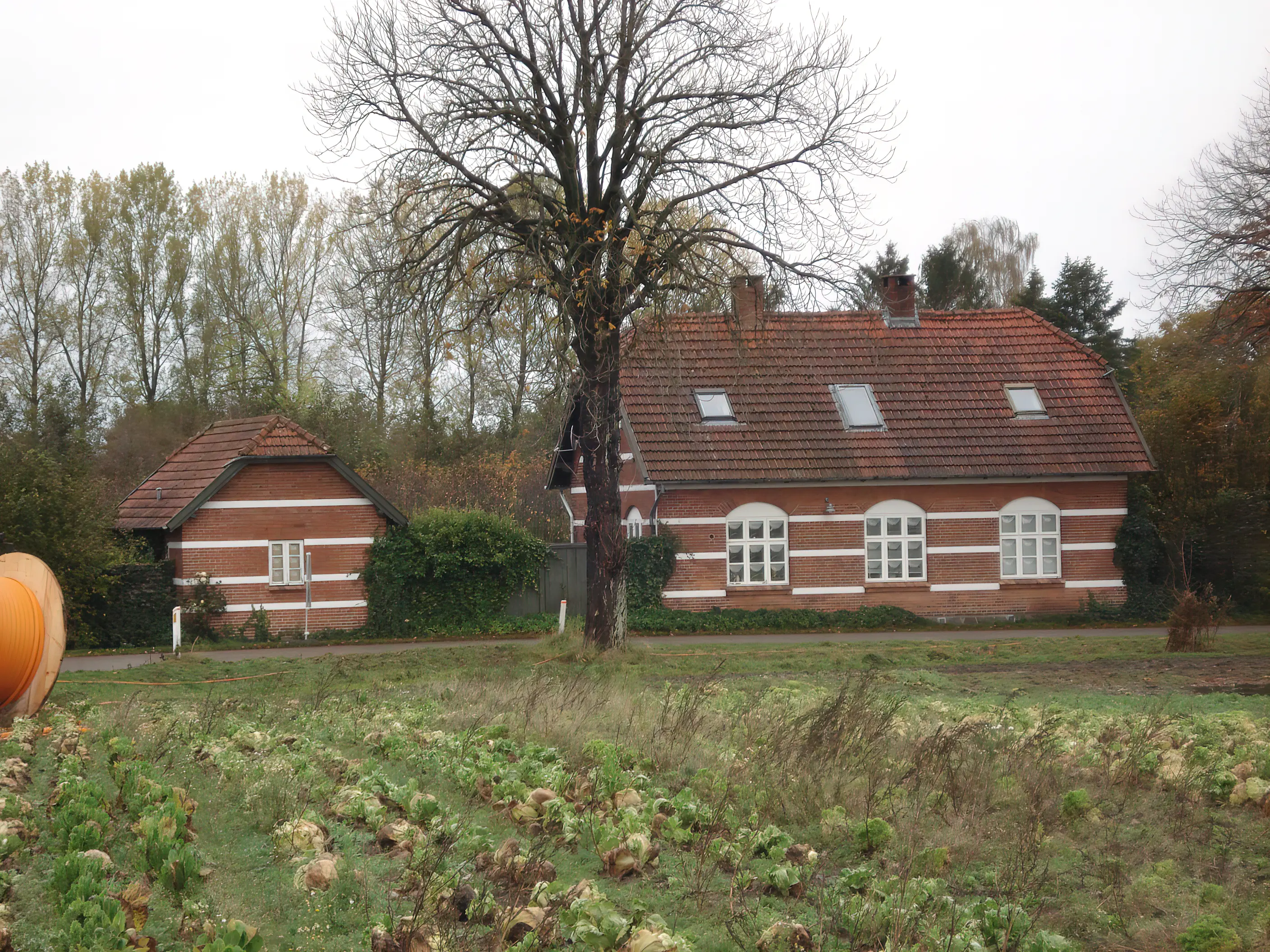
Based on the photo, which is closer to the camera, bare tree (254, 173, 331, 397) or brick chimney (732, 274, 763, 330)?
brick chimney (732, 274, 763, 330)

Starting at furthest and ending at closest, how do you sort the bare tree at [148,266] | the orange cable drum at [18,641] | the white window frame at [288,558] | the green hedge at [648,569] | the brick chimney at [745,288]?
the bare tree at [148,266] → the green hedge at [648,569] → the white window frame at [288,558] → the brick chimney at [745,288] → the orange cable drum at [18,641]

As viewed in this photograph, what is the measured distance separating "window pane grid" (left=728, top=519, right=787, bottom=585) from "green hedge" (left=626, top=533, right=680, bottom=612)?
163 cm

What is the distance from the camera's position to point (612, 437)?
779 inches

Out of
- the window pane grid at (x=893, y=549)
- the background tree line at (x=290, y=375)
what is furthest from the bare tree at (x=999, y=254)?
the window pane grid at (x=893, y=549)

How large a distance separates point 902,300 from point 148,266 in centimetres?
2998

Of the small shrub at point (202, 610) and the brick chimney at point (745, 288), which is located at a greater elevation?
the brick chimney at point (745, 288)

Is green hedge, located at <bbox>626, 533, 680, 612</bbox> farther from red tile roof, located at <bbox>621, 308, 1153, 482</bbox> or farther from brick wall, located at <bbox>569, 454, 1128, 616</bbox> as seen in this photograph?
red tile roof, located at <bbox>621, 308, 1153, 482</bbox>

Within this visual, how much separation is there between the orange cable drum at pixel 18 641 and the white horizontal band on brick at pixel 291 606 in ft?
45.8

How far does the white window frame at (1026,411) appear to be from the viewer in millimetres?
29453

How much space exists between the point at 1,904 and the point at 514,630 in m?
22.2

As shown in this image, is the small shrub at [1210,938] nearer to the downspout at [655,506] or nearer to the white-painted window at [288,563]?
the downspout at [655,506]

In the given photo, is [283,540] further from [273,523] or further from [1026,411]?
[1026,411]

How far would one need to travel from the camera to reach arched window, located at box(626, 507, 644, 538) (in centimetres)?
2828

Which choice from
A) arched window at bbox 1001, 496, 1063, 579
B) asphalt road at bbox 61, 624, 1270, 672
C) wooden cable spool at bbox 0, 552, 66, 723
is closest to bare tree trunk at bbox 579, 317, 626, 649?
asphalt road at bbox 61, 624, 1270, 672
